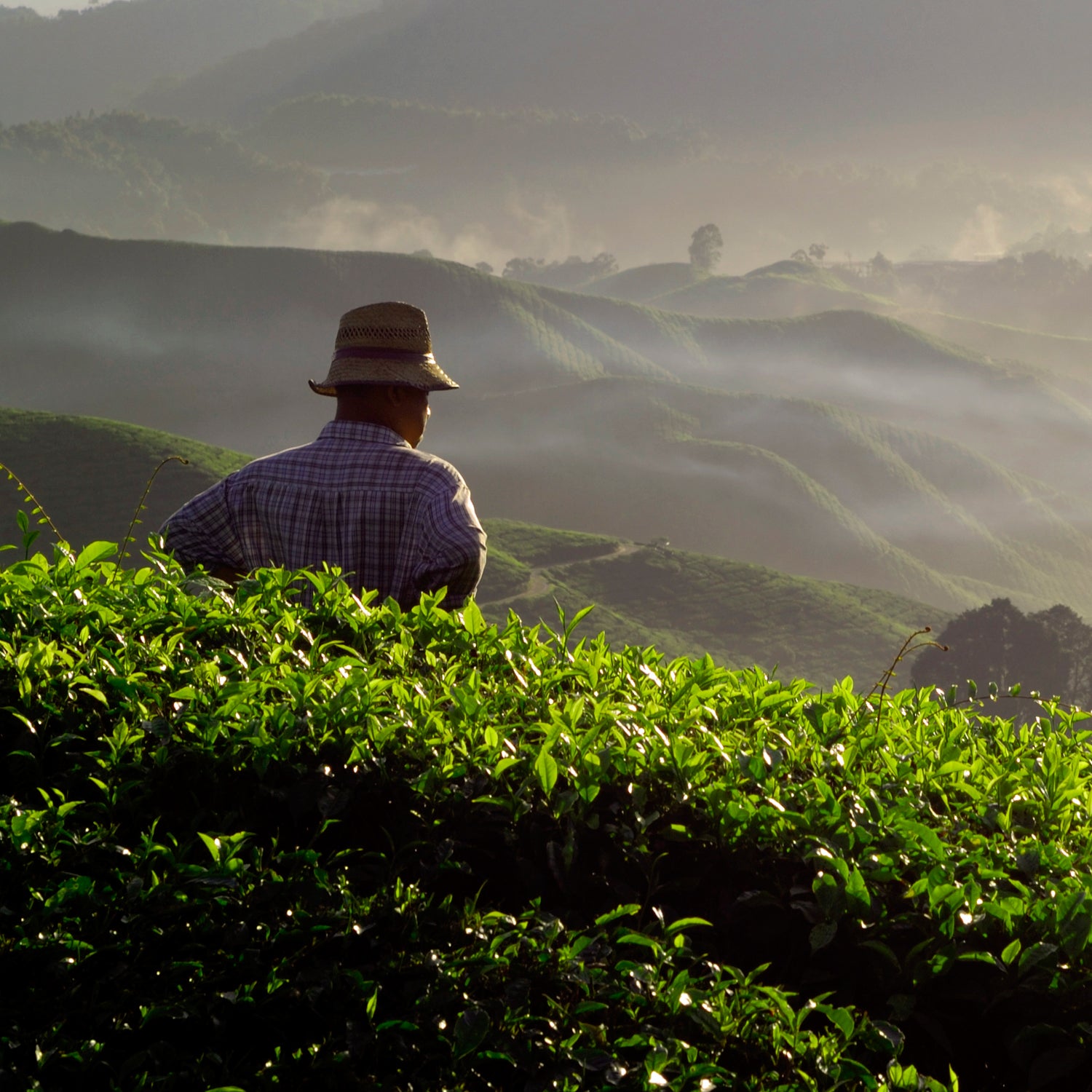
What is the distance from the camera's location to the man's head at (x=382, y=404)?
14.0 feet

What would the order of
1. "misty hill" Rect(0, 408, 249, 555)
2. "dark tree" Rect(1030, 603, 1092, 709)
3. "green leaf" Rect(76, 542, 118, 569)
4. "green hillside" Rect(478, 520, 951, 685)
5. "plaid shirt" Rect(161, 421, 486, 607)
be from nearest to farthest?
"green leaf" Rect(76, 542, 118, 569) < "plaid shirt" Rect(161, 421, 486, 607) < "dark tree" Rect(1030, 603, 1092, 709) < "misty hill" Rect(0, 408, 249, 555) < "green hillside" Rect(478, 520, 951, 685)

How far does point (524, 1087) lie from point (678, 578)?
85.3 meters

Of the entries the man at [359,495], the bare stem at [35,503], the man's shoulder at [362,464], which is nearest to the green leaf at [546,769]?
the bare stem at [35,503]

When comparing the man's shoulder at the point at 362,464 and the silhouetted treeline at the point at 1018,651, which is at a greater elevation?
the man's shoulder at the point at 362,464

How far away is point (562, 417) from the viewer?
427 feet

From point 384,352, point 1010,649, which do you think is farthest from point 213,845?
point 1010,649

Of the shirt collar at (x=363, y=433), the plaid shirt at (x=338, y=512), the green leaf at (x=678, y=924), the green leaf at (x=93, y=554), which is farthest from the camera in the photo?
the shirt collar at (x=363, y=433)

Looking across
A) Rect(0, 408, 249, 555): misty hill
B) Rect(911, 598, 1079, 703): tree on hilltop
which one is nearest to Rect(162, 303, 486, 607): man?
Rect(911, 598, 1079, 703): tree on hilltop

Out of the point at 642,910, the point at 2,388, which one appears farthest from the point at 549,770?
the point at 2,388

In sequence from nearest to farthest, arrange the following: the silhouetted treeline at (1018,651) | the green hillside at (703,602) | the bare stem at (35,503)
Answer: the bare stem at (35,503) → the silhouetted treeline at (1018,651) → the green hillside at (703,602)

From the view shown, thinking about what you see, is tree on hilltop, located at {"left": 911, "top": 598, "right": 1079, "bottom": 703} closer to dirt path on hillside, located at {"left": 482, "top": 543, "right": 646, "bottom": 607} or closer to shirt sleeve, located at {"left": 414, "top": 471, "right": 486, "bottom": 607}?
dirt path on hillside, located at {"left": 482, "top": 543, "right": 646, "bottom": 607}

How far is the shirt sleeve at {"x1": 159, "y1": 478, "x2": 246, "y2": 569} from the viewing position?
4082 mm

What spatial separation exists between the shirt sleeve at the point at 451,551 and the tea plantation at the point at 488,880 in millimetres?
863

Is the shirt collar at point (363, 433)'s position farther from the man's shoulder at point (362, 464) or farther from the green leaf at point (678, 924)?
the green leaf at point (678, 924)
